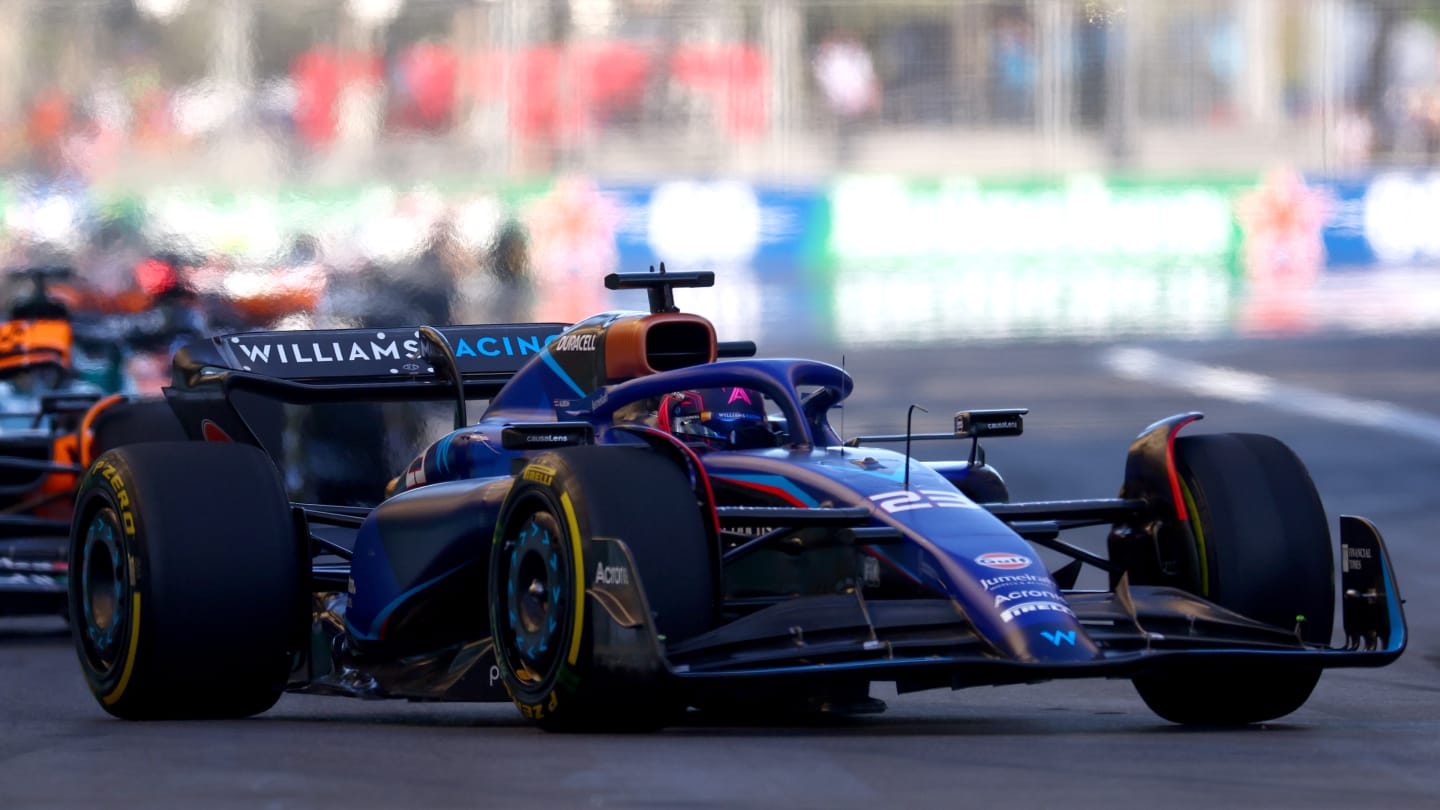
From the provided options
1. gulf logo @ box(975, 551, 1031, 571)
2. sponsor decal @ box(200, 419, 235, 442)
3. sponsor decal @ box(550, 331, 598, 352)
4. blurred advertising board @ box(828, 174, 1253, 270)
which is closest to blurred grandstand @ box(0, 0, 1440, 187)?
blurred advertising board @ box(828, 174, 1253, 270)

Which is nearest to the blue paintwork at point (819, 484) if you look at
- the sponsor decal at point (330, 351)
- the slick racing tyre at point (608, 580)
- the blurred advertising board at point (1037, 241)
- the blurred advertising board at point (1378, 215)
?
the slick racing tyre at point (608, 580)

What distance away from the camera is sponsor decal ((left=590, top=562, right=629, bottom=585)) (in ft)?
19.1

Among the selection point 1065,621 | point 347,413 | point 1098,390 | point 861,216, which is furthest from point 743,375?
point 861,216

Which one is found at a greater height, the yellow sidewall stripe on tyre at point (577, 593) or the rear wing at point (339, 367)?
the rear wing at point (339, 367)

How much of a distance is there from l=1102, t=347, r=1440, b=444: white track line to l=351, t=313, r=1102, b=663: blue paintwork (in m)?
12.0

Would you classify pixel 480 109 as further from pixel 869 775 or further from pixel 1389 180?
pixel 869 775

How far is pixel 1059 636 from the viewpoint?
5.78m

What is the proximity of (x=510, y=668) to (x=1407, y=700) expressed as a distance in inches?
119

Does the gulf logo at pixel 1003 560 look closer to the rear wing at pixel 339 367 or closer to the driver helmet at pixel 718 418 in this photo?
the driver helmet at pixel 718 418

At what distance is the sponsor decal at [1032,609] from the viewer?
5.80 meters

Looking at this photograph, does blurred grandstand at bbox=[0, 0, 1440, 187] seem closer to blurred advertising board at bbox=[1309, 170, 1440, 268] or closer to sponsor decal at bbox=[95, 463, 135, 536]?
blurred advertising board at bbox=[1309, 170, 1440, 268]

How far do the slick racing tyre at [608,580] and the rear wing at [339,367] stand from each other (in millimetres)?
2201

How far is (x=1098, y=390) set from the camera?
2178 centimetres

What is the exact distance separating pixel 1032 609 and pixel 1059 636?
10 centimetres
